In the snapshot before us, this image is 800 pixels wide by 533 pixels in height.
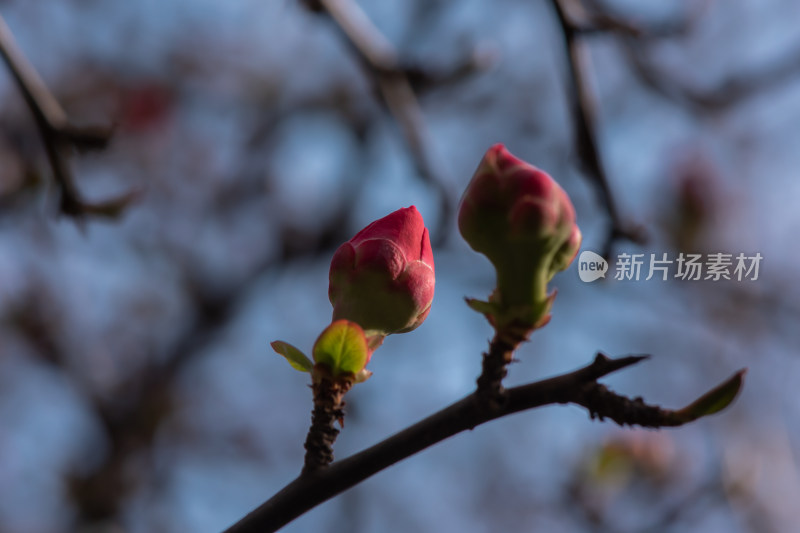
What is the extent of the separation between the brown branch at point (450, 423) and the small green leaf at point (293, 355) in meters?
0.13

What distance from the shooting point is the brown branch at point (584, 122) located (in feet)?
5.10

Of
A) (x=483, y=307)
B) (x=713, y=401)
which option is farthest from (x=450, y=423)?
(x=713, y=401)

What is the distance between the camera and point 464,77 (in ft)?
7.50

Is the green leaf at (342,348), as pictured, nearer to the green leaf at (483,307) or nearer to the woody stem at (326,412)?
the woody stem at (326,412)

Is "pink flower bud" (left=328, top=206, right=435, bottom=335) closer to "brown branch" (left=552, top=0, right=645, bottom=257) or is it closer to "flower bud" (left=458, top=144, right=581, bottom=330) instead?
"flower bud" (left=458, top=144, right=581, bottom=330)

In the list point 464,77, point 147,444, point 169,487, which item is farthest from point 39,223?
point 464,77

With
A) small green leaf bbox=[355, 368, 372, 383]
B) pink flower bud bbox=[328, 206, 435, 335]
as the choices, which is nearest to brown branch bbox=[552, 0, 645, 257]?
pink flower bud bbox=[328, 206, 435, 335]

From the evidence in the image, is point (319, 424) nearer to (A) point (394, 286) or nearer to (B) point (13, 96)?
(A) point (394, 286)

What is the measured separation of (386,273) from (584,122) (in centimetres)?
111

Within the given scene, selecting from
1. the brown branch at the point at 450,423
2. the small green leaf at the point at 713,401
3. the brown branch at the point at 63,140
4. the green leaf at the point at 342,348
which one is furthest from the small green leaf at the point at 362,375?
the brown branch at the point at 63,140

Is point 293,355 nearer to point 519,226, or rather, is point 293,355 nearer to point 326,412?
point 326,412

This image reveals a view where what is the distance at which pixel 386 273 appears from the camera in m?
0.78

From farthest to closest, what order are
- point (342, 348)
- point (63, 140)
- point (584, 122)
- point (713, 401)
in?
1. point (584, 122)
2. point (63, 140)
3. point (342, 348)
4. point (713, 401)

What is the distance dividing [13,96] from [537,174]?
16.7 feet
